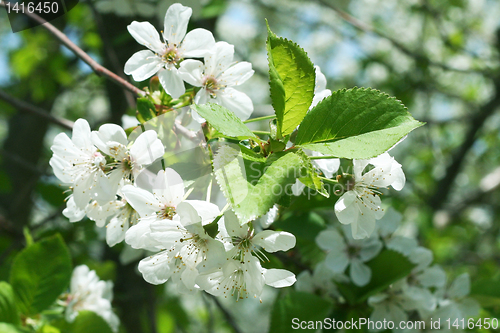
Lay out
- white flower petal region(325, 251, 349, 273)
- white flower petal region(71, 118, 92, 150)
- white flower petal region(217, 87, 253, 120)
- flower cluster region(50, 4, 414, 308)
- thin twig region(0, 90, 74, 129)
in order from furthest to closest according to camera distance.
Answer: thin twig region(0, 90, 74, 129) < white flower petal region(325, 251, 349, 273) < white flower petal region(217, 87, 253, 120) < white flower petal region(71, 118, 92, 150) < flower cluster region(50, 4, 414, 308)

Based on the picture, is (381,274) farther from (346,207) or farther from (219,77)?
(219,77)

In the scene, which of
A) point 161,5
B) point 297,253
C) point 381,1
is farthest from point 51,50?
A: point 381,1

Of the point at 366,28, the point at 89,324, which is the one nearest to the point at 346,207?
the point at 89,324

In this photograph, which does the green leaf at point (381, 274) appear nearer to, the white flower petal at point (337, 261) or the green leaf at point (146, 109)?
the white flower petal at point (337, 261)

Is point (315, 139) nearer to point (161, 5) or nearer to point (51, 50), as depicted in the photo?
point (161, 5)

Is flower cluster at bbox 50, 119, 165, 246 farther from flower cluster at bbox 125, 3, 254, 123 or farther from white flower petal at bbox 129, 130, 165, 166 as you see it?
flower cluster at bbox 125, 3, 254, 123

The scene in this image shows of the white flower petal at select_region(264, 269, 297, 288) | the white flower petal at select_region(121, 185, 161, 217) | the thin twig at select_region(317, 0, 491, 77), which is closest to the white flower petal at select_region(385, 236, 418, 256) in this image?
the white flower petal at select_region(264, 269, 297, 288)

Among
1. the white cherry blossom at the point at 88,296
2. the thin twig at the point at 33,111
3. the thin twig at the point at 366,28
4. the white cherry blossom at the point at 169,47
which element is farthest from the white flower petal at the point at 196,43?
the thin twig at the point at 366,28
